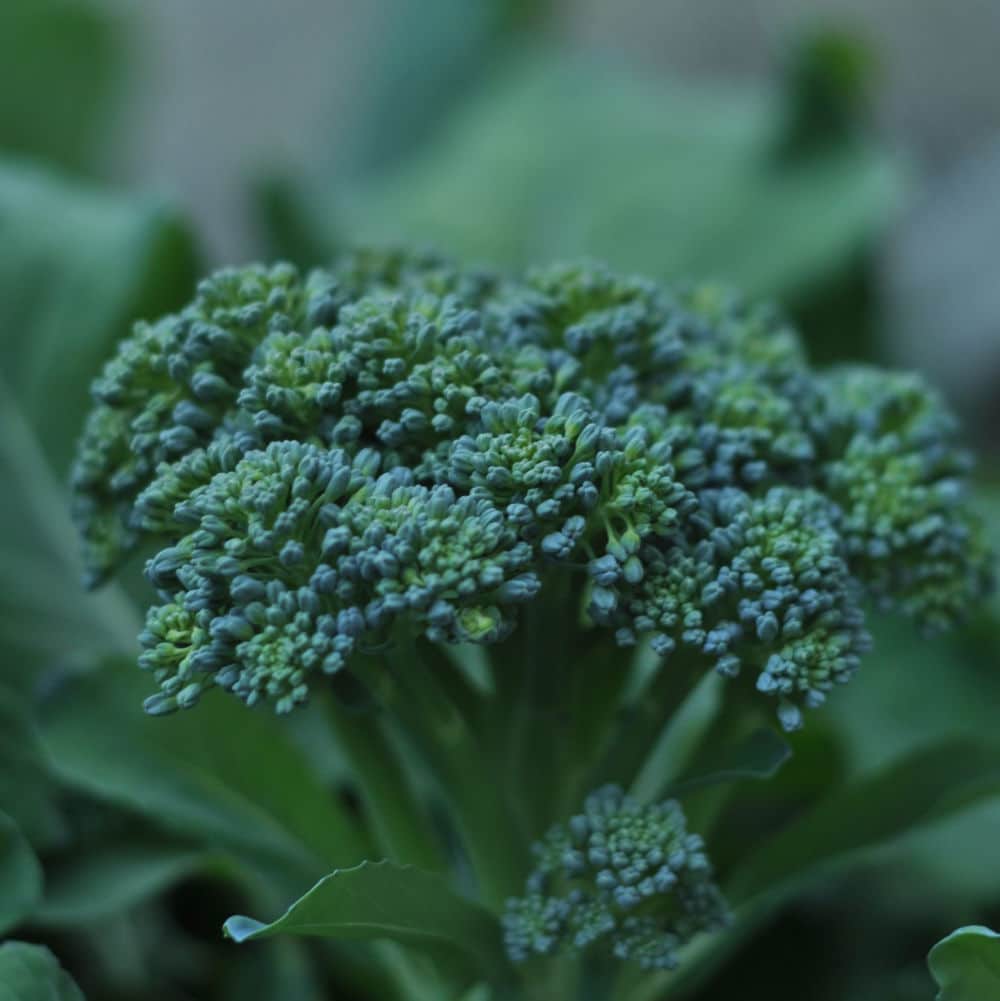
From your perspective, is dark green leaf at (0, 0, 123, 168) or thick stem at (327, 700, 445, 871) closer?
thick stem at (327, 700, 445, 871)

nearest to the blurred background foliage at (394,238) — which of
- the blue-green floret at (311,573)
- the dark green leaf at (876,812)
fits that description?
the dark green leaf at (876,812)

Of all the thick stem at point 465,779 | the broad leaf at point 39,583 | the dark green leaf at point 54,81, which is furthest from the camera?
the dark green leaf at point 54,81

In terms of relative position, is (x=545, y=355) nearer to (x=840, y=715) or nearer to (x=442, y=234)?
(x=840, y=715)

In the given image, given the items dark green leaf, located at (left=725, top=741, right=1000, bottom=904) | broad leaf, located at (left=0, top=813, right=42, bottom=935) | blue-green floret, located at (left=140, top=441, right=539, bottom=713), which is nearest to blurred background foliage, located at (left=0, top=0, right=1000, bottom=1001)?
broad leaf, located at (left=0, top=813, right=42, bottom=935)

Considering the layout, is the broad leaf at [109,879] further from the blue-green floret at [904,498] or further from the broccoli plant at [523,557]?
the blue-green floret at [904,498]

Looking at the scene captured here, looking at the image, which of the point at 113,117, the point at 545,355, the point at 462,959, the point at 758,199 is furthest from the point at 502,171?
the point at 462,959

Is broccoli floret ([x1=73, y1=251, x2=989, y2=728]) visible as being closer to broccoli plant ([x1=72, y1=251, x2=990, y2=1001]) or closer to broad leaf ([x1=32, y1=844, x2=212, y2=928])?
broccoli plant ([x1=72, y1=251, x2=990, y2=1001])

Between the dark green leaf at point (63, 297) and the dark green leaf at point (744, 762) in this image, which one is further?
the dark green leaf at point (63, 297)
